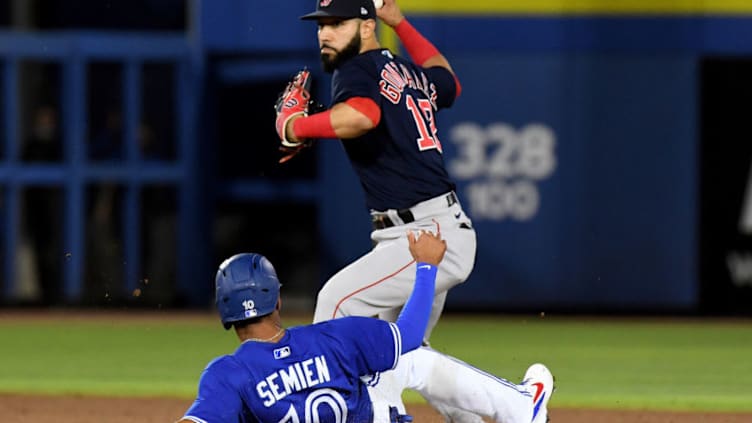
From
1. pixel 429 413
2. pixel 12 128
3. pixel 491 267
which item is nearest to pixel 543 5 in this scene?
pixel 491 267

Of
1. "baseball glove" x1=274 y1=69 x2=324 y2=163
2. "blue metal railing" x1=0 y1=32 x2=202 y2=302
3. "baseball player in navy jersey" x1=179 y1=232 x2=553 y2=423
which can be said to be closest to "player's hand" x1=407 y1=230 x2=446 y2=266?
"baseball player in navy jersey" x1=179 y1=232 x2=553 y2=423

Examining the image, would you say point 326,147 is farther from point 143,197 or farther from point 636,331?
point 636,331

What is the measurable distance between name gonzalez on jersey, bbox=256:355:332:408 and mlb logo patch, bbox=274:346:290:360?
0.04 m

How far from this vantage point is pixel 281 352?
4887 mm

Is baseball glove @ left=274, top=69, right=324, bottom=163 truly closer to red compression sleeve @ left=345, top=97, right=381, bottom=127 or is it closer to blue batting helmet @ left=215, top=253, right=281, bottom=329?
red compression sleeve @ left=345, top=97, right=381, bottom=127

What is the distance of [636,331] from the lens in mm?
12578

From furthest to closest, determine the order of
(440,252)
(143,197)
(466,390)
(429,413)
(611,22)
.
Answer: (143,197) < (611,22) < (429,413) < (466,390) < (440,252)

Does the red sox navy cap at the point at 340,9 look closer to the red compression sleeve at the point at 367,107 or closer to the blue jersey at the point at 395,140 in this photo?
the blue jersey at the point at 395,140

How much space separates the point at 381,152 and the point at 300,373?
1.39 meters

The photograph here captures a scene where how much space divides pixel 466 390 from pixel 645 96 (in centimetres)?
855

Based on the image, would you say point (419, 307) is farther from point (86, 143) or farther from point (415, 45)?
point (86, 143)

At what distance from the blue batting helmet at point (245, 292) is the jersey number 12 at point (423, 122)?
1.29 metres

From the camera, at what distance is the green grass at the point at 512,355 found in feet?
28.1

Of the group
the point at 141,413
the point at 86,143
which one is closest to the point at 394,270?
the point at 141,413
